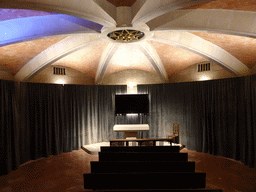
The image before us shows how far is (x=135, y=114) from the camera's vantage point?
402 inches

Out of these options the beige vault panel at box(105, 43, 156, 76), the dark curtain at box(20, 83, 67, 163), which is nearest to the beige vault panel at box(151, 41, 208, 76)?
the beige vault panel at box(105, 43, 156, 76)

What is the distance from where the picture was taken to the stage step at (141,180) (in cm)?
369

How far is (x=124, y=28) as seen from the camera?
512cm

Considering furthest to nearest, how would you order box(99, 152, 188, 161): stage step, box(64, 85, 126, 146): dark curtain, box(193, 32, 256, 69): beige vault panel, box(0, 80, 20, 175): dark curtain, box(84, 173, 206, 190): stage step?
1. box(64, 85, 126, 146): dark curtain
2. box(0, 80, 20, 175): dark curtain
3. box(193, 32, 256, 69): beige vault panel
4. box(99, 152, 188, 161): stage step
5. box(84, 173, 206, 190): stage step

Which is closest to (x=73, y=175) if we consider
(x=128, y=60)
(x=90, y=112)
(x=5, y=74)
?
(x=90, y=112)

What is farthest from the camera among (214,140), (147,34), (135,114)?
(135,114)

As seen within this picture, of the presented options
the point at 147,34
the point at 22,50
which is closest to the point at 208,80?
the point at 147,34

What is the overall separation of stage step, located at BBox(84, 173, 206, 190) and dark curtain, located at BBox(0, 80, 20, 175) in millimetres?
4430

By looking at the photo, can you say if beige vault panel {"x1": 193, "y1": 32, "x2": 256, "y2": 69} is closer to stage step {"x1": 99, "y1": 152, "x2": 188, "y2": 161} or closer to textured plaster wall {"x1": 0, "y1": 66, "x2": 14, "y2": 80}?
stage step {"x1": 99, "y1": 152, "x2": 188, "y2": 161}

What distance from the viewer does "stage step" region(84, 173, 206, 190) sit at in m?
3.69

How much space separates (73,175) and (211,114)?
6117 millimetres

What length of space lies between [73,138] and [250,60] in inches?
328

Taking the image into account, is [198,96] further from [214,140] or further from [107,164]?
[107,164]

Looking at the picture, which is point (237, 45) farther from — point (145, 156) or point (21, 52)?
point (21, 52)
